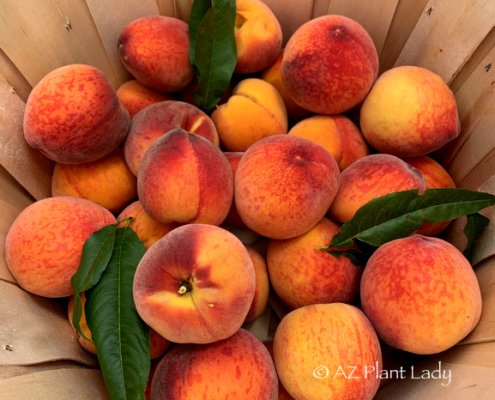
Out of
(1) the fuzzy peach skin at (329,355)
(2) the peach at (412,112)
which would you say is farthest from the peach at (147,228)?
→ (2) the peach at (412,112)

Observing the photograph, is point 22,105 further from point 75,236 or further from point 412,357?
point 412,357

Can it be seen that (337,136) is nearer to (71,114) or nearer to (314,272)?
(314,272)

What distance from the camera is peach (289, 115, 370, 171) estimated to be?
1002 millimetres

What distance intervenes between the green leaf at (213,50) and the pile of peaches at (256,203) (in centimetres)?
5

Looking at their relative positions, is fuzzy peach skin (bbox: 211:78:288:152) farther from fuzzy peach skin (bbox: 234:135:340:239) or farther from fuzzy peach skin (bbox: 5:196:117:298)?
fuzzy peach skin (bbox: 5:196:117:298)

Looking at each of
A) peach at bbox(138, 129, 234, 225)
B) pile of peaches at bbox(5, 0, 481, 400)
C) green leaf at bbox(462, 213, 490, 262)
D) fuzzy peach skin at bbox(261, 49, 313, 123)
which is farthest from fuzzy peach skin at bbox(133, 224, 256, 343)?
fuzzy peach skin at bbox(261, 49, 313, 123)

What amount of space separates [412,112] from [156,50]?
0.70 meters

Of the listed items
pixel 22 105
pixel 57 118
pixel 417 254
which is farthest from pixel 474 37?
pixel 22 105

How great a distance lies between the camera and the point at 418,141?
94 centimetres

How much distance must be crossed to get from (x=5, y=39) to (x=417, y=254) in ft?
3.34

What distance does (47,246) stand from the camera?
77cm

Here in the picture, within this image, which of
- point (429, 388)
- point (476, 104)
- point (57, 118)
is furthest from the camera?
point (476, 104)

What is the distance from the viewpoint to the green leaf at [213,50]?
1.00 m

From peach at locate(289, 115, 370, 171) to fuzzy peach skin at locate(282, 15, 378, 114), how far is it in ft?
0.12
